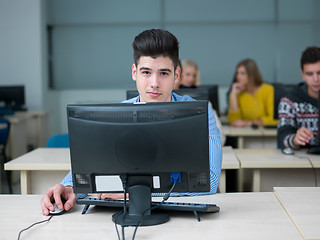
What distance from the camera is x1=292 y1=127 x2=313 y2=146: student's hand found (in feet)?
8.80

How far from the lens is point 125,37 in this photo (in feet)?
24.0

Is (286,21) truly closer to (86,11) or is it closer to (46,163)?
(86,11)

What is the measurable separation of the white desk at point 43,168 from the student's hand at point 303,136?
0.40 m

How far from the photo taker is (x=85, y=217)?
1.50m

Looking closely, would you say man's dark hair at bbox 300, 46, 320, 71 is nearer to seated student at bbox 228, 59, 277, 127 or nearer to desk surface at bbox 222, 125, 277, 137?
desk surface at bbox 222, 125, 277, 137

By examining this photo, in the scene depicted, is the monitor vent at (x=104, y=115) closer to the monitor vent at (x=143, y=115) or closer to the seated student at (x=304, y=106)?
the monitor vent at (x=143, y=115)

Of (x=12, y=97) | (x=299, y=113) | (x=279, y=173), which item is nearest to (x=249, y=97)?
(x=299, y=113)

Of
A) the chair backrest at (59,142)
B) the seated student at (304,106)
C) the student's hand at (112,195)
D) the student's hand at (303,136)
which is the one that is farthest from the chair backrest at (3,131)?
the student's hand at (112,195)

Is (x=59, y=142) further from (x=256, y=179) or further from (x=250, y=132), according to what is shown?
(x=250, y=132)

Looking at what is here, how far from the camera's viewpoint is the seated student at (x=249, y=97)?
4.82 metres

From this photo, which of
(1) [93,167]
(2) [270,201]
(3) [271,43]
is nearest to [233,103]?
(3) [271,43]

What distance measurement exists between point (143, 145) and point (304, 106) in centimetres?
188

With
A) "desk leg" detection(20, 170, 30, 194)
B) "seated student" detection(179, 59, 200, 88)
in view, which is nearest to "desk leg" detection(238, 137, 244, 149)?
"seated student" detection(179, 59, 200, 88)

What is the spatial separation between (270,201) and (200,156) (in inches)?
16.0
